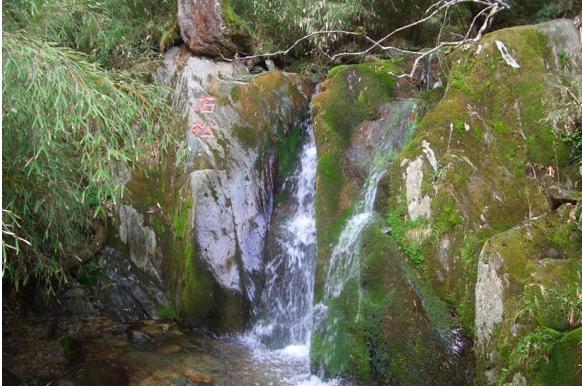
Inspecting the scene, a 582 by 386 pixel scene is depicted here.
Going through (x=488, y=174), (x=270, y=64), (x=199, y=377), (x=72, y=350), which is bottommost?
Result: (x=199, y=377)

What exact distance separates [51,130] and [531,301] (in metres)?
4.08

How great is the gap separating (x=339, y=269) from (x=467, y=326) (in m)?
1.59

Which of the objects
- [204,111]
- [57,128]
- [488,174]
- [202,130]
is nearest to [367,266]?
[488,174]

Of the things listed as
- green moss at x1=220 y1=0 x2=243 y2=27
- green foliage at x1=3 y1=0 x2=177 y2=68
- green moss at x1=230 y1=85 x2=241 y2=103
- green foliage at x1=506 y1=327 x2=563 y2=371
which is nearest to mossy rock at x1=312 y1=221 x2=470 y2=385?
green foliage at x1=506 y1=327 x2=563 y2=371

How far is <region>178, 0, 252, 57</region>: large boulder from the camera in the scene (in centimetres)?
869

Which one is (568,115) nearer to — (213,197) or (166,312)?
(213,197)

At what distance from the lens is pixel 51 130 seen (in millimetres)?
3955

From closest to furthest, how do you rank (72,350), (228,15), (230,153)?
1. (72,350)
2. (230,153)
3. (228,15)

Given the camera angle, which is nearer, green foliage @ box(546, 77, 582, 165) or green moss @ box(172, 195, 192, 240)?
green foliage @ box(546, 77, 582, 165)

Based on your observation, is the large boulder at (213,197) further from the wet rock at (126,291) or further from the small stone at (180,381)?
the small stone at (180,381)

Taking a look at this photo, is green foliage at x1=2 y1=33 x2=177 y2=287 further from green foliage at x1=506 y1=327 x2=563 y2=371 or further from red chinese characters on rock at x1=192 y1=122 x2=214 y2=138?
green foliage at x1=506 y1=327 x2=563 y2=371

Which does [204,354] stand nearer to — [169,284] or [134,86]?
[169,284]

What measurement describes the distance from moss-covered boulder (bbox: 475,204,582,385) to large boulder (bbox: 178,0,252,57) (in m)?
6.11

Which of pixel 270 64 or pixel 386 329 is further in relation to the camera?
pixel 270 64
